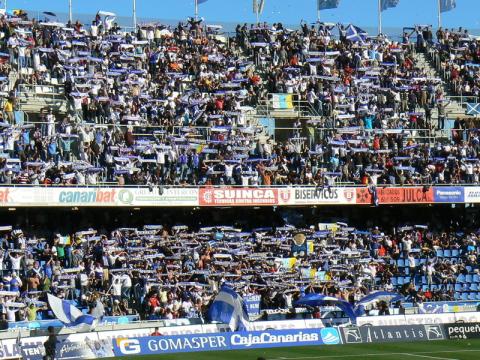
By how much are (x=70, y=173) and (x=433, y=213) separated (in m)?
19.8

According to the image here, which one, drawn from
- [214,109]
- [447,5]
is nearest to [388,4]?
[447,5]

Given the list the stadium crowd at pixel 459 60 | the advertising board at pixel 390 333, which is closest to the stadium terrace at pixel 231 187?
the advertising board at pixel 390 333

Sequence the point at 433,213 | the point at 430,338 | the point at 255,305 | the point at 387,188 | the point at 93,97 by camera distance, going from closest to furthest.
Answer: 1. the point at 430,338
2. the point at 255,305
3. the point at 93,97
4. the point at 387,188
5. the point at 433,213

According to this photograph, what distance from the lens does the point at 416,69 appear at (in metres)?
61.0

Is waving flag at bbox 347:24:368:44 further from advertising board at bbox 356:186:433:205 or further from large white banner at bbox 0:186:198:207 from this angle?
large white banner at bbox 0:186:198:207

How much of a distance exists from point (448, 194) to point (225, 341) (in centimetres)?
1890

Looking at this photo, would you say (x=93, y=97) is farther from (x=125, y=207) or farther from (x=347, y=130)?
(x=347, y=130)

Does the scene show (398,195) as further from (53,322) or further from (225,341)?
(53,322)

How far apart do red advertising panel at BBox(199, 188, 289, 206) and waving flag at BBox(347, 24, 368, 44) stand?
532 inches

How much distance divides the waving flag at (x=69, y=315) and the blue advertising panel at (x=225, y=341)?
2.54 meters

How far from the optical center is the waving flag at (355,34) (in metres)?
61.0

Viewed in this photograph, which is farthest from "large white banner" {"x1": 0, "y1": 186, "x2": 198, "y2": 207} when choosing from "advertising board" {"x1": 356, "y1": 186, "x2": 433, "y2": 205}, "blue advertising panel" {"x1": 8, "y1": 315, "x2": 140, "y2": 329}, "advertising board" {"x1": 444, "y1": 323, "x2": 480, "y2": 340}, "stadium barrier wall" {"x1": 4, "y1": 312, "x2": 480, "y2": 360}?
"advertising board" {"x1": 444, "y1": 323, "x2": 480, "y2": 340}

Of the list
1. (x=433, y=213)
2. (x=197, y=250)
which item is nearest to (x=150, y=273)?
(x=197, y=250)

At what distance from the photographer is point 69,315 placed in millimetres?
39906
